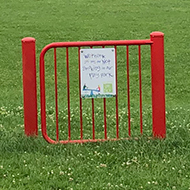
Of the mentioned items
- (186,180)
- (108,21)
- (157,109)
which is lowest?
(186,180)

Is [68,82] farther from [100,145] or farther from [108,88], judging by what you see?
[100,145]

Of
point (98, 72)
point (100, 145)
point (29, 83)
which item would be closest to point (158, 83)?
point (98, 72)

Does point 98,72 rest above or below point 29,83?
above

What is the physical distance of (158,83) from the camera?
562 centimetres

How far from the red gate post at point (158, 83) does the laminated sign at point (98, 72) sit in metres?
0.45

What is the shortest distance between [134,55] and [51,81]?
3193 mm

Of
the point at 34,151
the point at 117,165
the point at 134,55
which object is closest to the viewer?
the point at 117,165

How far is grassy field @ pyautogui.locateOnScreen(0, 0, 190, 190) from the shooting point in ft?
15.2

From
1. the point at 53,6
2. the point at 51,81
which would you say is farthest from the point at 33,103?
the point at 53,6

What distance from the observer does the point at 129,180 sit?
4.62m

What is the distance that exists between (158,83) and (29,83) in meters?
1.45

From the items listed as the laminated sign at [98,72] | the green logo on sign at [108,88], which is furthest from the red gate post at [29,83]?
the green logo on sign at [108,88]

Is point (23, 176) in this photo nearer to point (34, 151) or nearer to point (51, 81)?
point (34, 151)

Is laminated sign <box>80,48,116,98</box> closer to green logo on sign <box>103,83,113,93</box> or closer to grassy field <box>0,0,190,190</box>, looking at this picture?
green logo on sign <box>103,83,113,93</box>
